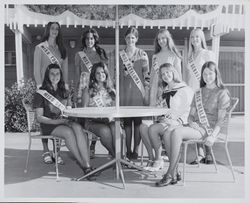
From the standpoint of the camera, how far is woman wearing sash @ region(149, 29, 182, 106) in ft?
12.7

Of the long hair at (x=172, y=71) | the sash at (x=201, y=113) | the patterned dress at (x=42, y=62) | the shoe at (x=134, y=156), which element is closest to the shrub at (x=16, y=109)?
the patterned dress at (x=42, y=62)

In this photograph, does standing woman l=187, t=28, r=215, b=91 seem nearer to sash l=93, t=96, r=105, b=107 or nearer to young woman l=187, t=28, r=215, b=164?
young woman l=187, t=28, r=215, b=164

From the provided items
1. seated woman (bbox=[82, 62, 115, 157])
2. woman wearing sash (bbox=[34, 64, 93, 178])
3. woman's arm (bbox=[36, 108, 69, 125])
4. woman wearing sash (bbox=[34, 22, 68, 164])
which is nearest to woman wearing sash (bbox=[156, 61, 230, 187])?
seated woman (bbox=[82, 62, 115, 157])

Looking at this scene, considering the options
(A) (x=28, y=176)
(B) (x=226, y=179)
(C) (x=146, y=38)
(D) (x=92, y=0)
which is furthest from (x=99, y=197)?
(C) (x=146, y=38)

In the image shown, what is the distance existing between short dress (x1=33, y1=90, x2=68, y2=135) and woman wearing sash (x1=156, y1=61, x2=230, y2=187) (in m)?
1.16

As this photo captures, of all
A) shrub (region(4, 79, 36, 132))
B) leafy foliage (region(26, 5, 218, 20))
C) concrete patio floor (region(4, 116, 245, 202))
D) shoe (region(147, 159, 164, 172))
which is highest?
leafy foliage (region(26, 5, 218, 20))

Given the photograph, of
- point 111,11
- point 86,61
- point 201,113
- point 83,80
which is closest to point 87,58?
point 86,61

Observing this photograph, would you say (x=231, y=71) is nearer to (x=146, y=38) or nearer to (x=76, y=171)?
(x=146, y=38)

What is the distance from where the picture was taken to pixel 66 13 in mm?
6406

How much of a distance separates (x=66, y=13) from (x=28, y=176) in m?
3.59

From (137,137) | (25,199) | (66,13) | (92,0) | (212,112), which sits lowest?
(25,199)

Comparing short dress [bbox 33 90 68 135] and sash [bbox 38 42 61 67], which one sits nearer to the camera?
short dress [bbox 33 90 68 135]

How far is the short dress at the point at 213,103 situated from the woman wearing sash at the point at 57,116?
103 cm

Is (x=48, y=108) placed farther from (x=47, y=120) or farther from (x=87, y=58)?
(x=87, y=58)
